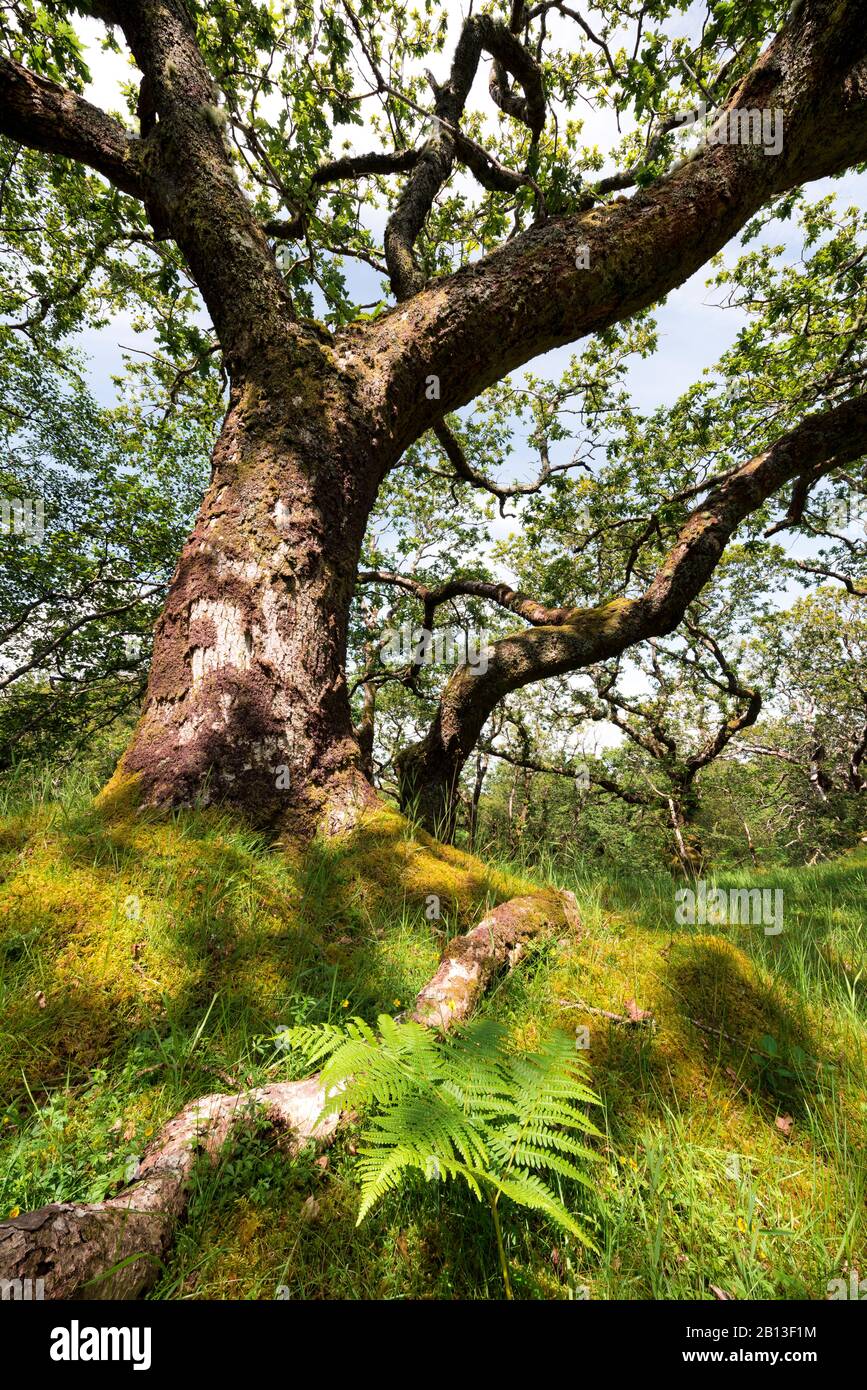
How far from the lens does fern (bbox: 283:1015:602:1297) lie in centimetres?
105

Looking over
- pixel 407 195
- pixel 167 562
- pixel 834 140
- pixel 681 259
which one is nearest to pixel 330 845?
pixel 681 259

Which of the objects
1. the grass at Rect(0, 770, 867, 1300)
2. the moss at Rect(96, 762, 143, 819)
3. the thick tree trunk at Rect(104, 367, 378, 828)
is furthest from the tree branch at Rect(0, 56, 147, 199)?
the grass at Rect(0, 770, 867, 1300)

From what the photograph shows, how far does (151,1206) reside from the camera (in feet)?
3.52

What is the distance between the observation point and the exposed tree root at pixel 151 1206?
0.90 metres

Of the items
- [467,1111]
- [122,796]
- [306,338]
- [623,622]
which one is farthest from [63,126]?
[467,1111]

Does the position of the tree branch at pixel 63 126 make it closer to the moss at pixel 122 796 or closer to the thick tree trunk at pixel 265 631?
the thick tree trunk at pixel 265 631

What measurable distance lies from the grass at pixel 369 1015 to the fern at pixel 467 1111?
0.13m

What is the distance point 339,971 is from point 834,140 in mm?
6303

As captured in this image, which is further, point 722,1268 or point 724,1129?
point 724,1129

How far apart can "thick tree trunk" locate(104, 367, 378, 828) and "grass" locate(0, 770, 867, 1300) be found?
12.9 inches

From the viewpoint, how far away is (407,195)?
5.58 m

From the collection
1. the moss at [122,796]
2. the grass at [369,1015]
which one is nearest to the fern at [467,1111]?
the grass at [369,1015]

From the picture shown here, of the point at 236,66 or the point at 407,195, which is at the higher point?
the point at 236,66

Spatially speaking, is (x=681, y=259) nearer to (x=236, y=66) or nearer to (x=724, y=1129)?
(x=724, y=1129)
